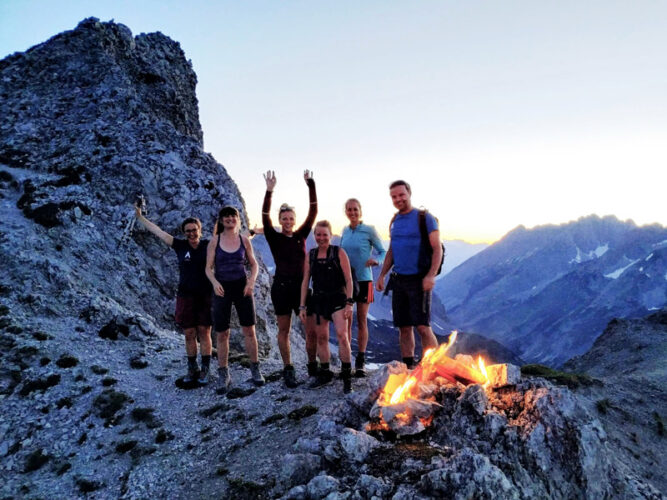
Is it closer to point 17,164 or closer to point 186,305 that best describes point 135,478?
point 186,305

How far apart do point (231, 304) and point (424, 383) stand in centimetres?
531

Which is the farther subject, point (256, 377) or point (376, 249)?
point (256, 377)


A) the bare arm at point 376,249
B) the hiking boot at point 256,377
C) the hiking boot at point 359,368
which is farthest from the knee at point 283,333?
the bare arm at point 376,249

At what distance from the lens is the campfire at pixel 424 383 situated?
273 inches

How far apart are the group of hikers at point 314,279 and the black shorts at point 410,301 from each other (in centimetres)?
2

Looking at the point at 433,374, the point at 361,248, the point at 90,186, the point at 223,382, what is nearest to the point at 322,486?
the point at 433,374

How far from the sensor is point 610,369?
31391 mm

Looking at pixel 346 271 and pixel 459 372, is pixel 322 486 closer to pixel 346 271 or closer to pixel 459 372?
pixel 459 372

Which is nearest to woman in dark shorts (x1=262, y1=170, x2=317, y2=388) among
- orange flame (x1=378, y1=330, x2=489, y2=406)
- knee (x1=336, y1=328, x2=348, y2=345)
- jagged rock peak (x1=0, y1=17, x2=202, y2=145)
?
knee (x1=336, y1=328, x2=348, y2=345)

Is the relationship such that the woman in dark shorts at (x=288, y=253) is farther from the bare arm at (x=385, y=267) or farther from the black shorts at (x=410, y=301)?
the black shorts at (x=410, y=301)

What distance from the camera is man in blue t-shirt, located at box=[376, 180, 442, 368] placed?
8930 millimetres

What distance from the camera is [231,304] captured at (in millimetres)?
10586

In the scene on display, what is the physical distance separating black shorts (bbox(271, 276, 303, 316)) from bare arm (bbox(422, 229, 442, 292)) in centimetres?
331

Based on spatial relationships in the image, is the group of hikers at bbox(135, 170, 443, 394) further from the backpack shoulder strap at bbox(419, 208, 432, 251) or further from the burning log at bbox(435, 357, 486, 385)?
the burning log at bbox(435, 357, 486, 385)
